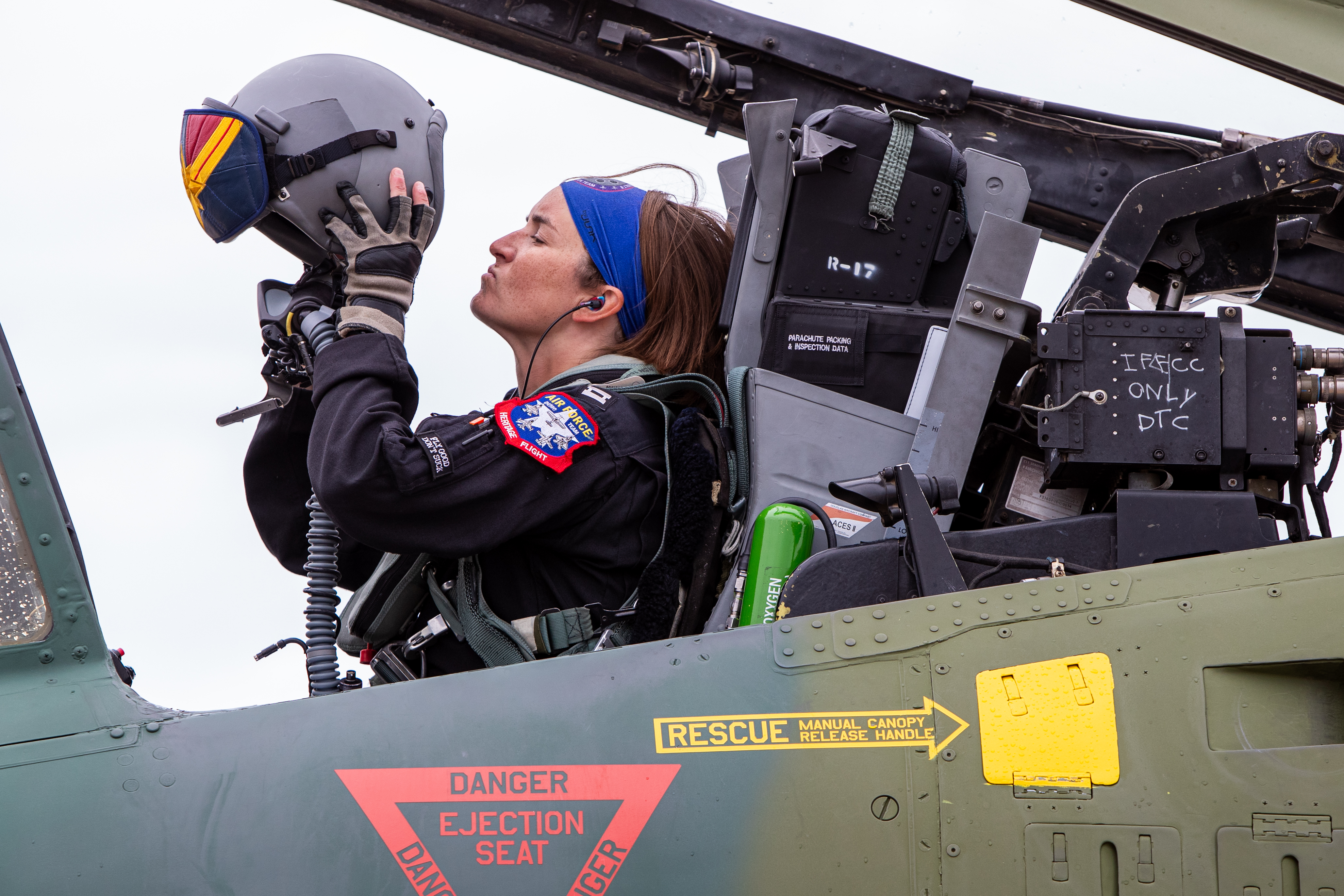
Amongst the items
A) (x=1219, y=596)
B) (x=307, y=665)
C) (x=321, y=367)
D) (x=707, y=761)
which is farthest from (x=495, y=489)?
(x=1219, y=596)

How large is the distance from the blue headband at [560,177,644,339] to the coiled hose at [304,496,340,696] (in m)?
0.84

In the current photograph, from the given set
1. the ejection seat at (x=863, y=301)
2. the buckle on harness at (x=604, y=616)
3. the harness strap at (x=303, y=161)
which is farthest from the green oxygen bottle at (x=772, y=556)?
the harness strap at (x=303, y=161)

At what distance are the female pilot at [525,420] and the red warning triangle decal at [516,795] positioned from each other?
0.60 meters

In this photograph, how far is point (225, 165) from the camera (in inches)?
93.4

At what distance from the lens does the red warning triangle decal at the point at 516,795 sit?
1604 mm

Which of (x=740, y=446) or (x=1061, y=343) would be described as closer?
(x=1061, y=343)

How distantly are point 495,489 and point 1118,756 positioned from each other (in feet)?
3.75

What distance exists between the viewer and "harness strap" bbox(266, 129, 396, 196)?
2396 mm

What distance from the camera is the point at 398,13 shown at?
10.4ft

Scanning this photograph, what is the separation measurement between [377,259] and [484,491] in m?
0.58

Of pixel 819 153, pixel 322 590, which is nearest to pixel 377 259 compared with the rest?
pixel 322 590

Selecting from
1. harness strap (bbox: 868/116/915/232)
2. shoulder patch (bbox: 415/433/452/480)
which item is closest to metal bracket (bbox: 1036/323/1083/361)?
harness strap (bbox: 868/116/915/232)

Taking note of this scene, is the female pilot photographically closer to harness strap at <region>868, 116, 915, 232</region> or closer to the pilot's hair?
the pilot's hair

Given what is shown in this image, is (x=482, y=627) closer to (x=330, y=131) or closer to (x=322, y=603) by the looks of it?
(x=322, y=603)
